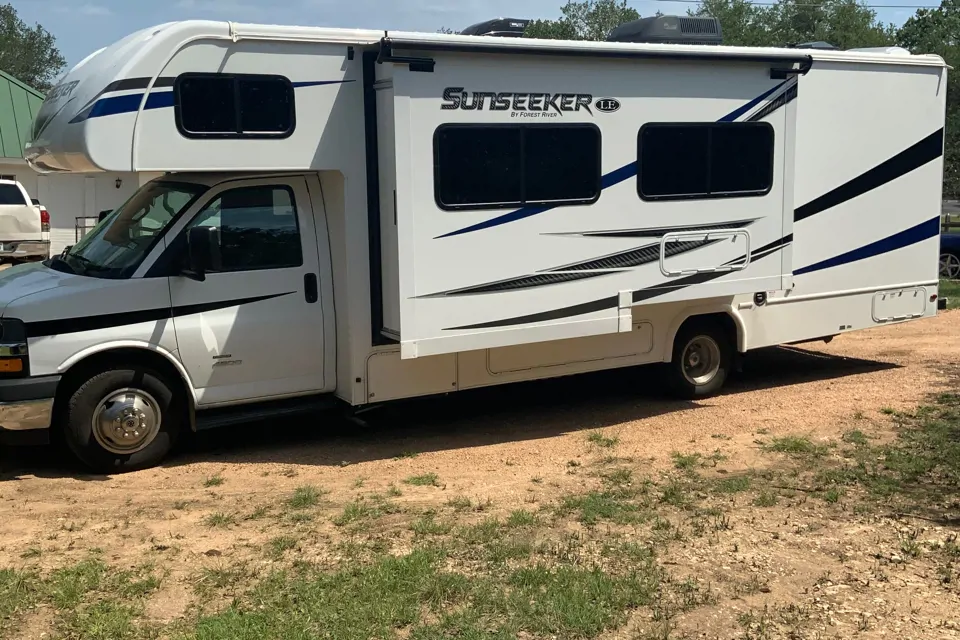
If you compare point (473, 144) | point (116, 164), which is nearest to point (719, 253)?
point (473, 144)

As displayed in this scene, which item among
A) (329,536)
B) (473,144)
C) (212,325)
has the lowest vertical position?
(329,536)

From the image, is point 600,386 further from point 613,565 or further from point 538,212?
point 613,565

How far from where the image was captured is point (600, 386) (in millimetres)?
9508

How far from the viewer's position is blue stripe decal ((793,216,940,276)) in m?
8.95

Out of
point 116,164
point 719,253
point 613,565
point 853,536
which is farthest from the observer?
point 719,253

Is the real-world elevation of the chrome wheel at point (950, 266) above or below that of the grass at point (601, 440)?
above

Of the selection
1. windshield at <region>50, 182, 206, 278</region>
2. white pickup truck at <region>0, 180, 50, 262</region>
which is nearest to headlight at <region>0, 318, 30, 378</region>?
windshield at <region>50, 182, 206, 278</region>

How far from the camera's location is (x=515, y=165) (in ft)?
23.3

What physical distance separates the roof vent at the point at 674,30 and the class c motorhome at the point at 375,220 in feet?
1.01

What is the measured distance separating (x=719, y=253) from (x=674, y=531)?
3.29 m

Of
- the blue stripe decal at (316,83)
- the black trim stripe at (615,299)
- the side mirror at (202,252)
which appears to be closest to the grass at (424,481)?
the black trim stripe at (615,299)

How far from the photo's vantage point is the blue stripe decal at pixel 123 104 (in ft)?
20.1

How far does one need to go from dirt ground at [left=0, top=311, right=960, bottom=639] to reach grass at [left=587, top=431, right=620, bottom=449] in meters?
0.03

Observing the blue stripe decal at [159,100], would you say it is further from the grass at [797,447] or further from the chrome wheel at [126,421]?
the grass at [797,447]
